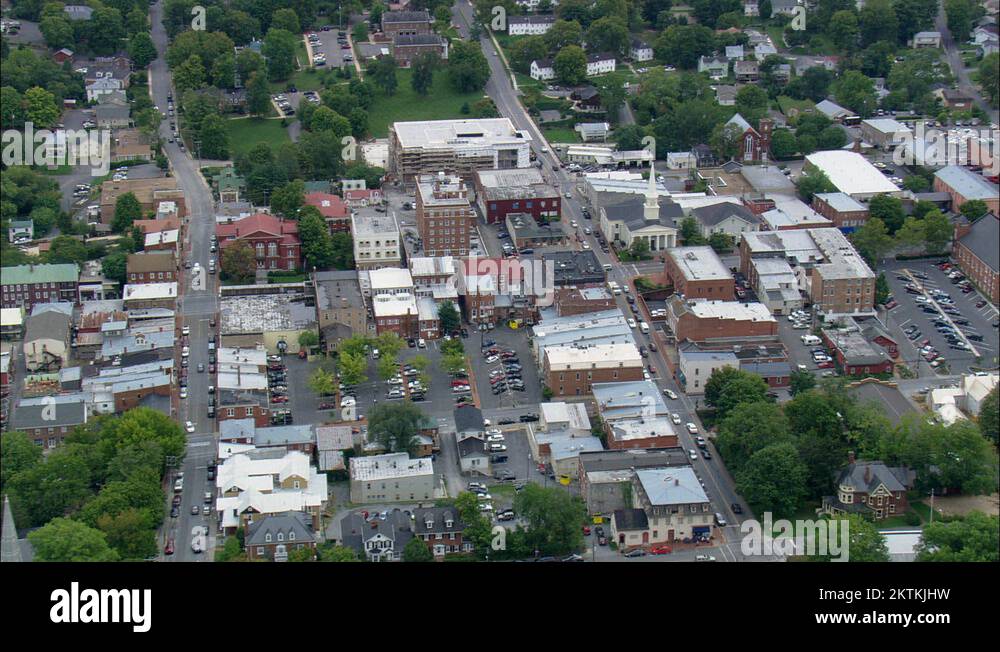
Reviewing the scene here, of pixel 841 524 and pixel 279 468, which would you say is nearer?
pixel 841 524

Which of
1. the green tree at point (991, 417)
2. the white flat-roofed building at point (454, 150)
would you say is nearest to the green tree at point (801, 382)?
the green tree at point (991, 417)

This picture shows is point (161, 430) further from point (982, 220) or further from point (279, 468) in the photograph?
point (982, 220)

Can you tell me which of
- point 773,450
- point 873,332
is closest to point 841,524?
point 773,450

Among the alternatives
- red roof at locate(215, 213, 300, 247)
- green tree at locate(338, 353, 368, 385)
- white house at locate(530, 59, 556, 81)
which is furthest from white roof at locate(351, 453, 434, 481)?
white house at locate(530, 59, 556, 81)

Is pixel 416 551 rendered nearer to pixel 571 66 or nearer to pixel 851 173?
pixel 851 173

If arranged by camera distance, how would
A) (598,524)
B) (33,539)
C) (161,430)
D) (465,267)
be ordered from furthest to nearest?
(465,267)
(161,430)
(598,524)
(33,539)

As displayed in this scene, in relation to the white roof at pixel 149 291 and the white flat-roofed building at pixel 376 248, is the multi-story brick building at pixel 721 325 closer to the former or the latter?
the white flat-roofed building at pixel 376 248
